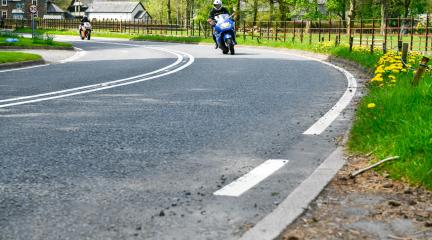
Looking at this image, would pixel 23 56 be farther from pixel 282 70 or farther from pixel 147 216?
pixel 147 216

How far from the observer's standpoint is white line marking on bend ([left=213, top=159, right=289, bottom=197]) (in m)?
4.25

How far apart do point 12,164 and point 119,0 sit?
15159 cm

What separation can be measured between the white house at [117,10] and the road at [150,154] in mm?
133904

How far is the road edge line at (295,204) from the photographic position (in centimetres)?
336

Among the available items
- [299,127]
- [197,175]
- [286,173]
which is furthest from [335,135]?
[197,175]

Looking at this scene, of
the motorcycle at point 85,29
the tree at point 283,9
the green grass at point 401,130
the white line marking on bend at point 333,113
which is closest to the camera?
the green grass at point 401,130

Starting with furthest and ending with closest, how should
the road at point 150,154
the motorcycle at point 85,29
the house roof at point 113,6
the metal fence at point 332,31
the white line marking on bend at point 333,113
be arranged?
1. the house roof at point 113,6
2. the motorcycle at point 85,29
3. the metal fence at point 332,31
4. the white line marking on bend at point 333,113
5. the road at point 150,154

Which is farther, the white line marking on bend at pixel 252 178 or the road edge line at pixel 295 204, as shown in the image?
the white line marking on bend at pixel 252 178

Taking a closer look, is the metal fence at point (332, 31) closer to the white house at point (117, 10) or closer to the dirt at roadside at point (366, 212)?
the dirt at roadside at point (366, 212)

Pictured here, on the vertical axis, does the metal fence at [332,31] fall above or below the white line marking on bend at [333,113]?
above

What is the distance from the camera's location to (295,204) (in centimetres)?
389

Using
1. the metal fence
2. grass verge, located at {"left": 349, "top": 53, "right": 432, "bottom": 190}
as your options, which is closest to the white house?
the metal fence

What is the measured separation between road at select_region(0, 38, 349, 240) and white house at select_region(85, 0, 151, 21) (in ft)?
439

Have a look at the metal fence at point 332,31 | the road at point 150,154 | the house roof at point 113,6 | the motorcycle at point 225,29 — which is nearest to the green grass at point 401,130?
the road at point 150,154
